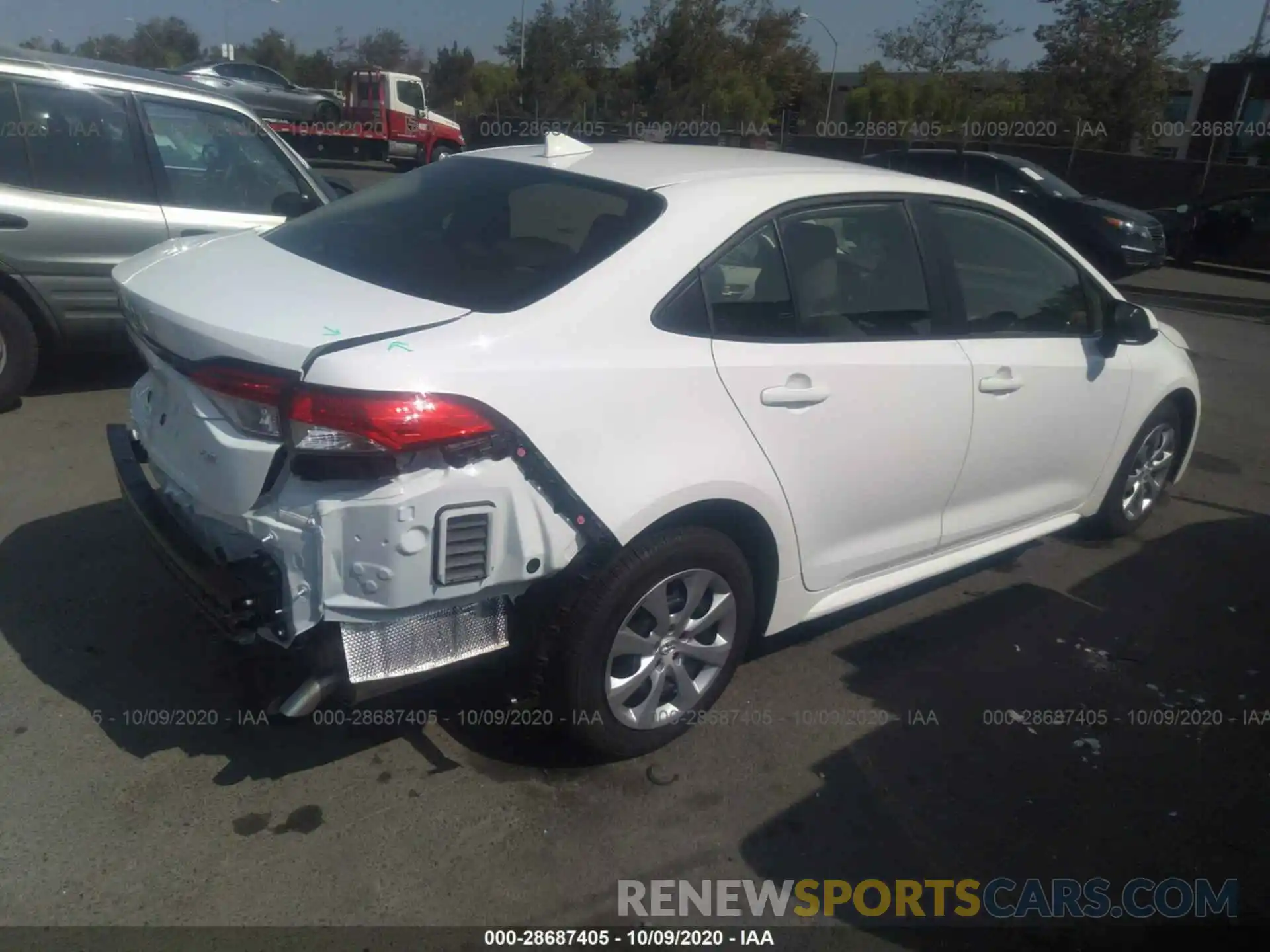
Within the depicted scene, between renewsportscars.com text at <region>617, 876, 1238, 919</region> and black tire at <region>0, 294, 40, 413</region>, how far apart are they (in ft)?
14.7

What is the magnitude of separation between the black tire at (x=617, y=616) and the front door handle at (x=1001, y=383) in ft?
3.96

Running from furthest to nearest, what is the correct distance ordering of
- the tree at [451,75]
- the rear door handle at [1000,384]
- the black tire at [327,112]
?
1. the tree at [451,75]
2. the black tire at [327,112]
3. the rear door handle at [1000,384]

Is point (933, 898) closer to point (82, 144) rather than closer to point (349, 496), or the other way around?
point (349, 496)

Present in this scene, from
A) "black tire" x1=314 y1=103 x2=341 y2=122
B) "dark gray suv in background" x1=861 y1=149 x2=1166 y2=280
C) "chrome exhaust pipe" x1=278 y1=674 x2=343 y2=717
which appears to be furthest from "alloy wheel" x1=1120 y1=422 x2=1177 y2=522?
"black tire" x1=314 y1=103 x2=341 y2=122

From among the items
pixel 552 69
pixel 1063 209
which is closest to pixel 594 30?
pixel 552 69

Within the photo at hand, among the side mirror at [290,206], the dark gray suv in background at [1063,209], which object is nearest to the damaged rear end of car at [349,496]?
the side mirror at [290,206]

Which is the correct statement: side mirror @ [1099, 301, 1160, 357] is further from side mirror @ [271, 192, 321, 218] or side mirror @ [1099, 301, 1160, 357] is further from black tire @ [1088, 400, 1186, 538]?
side mirror @ [271, 192, 321, 218]

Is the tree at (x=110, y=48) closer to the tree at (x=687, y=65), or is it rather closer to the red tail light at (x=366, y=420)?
the tree at (x=687, y=65)

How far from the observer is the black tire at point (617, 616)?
9.20 ft

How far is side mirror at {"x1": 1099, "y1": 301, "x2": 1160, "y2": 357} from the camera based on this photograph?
432 cm

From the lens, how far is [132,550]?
13.8 feet

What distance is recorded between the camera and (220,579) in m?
2.65

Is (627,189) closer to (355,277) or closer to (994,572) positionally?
(355,277)

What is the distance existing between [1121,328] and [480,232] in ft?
9.08
